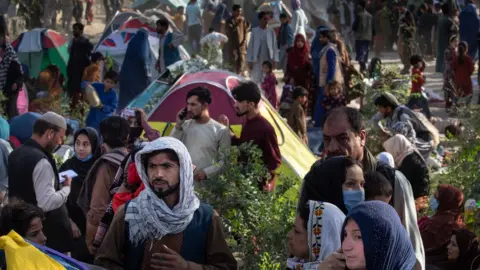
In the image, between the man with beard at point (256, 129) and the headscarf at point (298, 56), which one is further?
the headscarf at point (298, 56)

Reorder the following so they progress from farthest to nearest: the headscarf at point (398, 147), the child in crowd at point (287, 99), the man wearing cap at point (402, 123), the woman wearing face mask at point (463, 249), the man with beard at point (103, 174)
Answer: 1. the child in crowd at point (287, 99)
2. the man wearing cap at point (402, 123)
3. the headscarf at point (398, 147)
4. the woman wearing face mask at point (463, 249)
5. the man with beard at point (103, 174)

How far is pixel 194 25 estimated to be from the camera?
23906mm

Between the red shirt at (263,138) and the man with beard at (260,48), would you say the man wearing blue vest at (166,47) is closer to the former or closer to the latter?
the man with beard at (260,48)

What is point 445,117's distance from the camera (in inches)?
658

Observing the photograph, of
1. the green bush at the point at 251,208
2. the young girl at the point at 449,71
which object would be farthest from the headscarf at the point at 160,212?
the young girl at the point at 449,71

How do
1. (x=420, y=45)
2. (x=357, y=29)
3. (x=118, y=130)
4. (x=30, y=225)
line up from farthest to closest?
(x=420, y=45)
(x=357, y=29)
(x=118, y=130)
(x=30, y=225)

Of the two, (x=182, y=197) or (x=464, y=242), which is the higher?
(x=182, y=197)

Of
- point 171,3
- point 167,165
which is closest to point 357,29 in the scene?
point 171,3

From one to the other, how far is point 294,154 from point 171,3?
15.0m

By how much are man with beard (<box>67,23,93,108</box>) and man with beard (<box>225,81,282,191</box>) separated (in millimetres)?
8320

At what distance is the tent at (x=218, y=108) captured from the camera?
35.3ft

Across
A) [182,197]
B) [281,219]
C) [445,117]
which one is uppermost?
[182,197]

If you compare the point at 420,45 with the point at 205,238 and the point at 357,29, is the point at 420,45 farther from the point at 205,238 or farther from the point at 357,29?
the point at 205,238

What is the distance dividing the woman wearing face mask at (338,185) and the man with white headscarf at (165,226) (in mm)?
410
